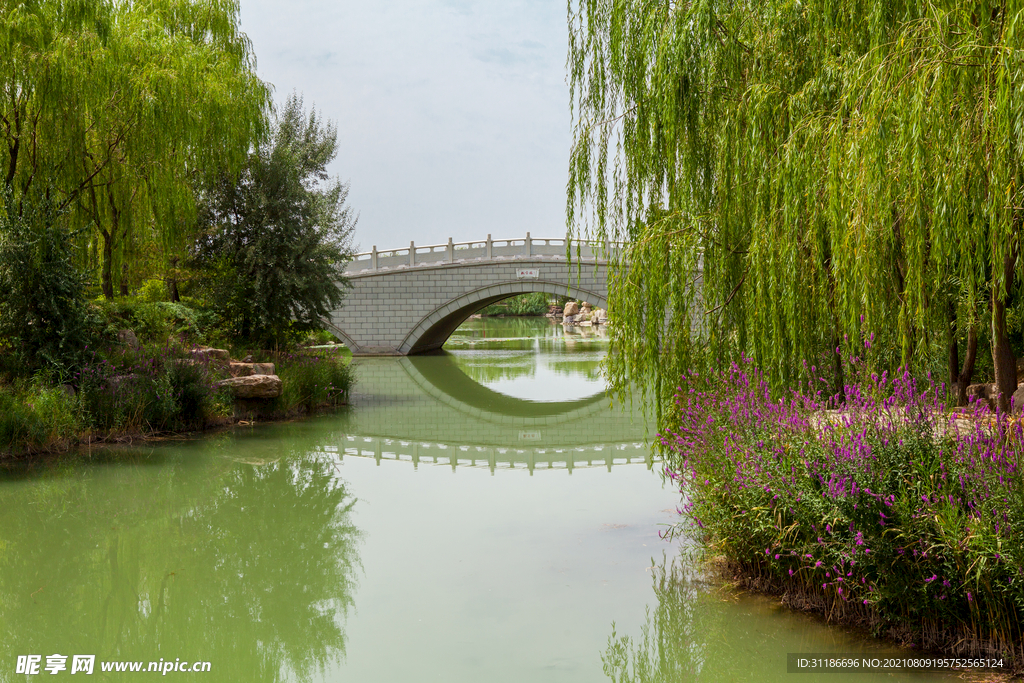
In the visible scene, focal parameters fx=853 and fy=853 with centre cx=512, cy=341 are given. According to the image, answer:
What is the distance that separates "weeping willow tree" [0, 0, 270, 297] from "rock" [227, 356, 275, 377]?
5.57 feet

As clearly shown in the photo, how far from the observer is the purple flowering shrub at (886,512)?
3.01m

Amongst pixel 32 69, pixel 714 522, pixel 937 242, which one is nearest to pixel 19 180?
pixel 32 69

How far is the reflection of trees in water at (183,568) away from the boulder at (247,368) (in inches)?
125

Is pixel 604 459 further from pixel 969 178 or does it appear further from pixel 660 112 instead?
pixel 969 178

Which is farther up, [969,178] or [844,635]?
[969,178]

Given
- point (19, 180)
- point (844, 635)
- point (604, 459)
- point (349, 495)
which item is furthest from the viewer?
point (19, 180)

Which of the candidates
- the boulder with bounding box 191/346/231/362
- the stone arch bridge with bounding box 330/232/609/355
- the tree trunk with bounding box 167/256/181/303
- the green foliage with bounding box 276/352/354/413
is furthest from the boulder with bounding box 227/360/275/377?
the stone arch bridge with bounding box 330/232/609/355

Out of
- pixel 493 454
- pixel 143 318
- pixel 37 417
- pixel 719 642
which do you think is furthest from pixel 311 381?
pixel 719 642

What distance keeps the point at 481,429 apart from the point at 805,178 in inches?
276

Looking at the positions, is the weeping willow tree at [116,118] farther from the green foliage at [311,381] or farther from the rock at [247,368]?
the green foliage at [311,381]

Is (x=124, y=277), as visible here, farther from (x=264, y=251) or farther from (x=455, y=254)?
(x=455, y=254)

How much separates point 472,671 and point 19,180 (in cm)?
835

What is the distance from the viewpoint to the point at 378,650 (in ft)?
12.2

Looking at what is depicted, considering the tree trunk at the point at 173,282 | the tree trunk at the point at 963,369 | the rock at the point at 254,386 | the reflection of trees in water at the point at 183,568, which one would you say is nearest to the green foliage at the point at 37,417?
the reflection of trees in water at the point at 183,568
